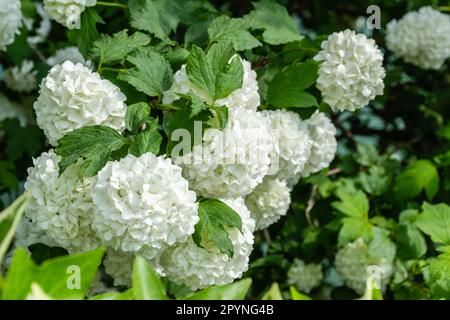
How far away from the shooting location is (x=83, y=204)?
6.05 ft

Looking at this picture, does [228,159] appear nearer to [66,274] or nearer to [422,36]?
[66,274]

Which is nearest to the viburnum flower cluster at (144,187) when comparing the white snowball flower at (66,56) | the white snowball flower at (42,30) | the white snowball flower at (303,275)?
the white snowball flower at (66,56)

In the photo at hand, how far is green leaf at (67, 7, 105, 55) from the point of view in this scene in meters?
2.25

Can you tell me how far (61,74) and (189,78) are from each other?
313 mm

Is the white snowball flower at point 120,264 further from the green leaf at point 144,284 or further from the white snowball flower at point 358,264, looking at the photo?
the white snowball flower at point 358,264

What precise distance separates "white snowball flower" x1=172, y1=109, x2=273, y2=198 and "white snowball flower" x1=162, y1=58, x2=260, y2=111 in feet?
0.23

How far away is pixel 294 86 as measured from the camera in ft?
7.29

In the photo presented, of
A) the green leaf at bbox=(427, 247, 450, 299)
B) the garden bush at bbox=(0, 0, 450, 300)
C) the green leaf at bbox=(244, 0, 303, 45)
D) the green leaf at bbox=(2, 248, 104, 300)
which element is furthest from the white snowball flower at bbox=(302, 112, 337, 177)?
the green leaf at bbox=(2, 248, 104, 300)

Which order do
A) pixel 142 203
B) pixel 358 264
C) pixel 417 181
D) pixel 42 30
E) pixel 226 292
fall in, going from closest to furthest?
pixel 226 292
pixel 142 203
pixel 358 264
pixel 417 181
pixel 42 30

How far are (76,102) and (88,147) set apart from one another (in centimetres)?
14

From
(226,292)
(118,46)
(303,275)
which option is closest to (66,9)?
(118,46)

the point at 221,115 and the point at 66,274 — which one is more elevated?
the point at 66,274
